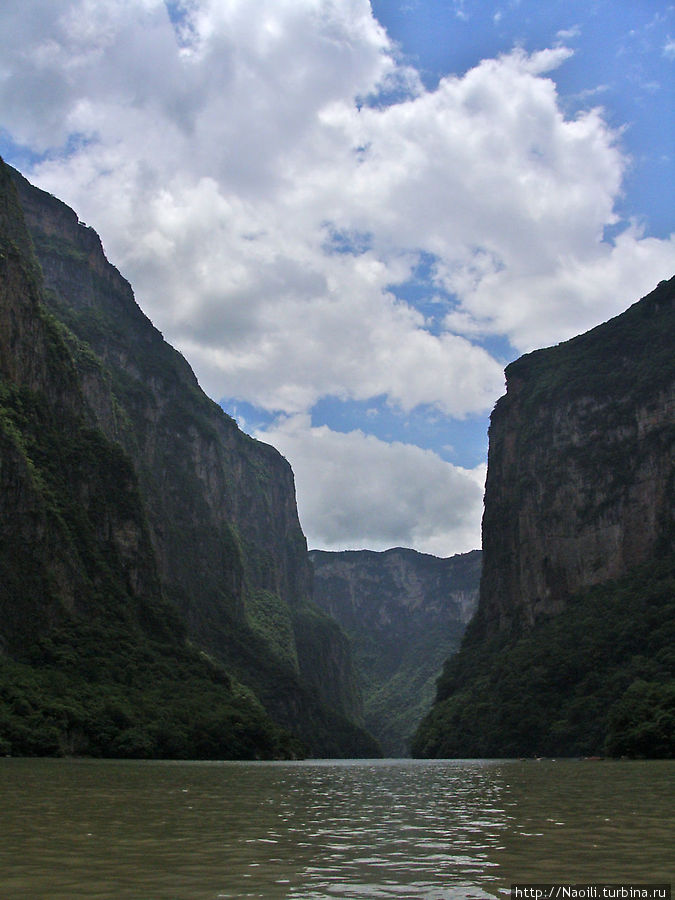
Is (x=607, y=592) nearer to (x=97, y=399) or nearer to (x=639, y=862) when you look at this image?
(x=97, y=399)

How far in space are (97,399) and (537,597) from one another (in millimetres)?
90600

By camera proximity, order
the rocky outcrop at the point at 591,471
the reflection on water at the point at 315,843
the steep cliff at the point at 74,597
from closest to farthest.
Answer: the reflection on water at the point at 315,843, the steep cliff at the point at 74,597, the rocky outcrop at the point at 591,471

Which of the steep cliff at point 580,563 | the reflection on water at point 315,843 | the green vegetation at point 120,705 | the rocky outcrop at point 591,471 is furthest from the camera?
the rocky outcrop at point 591,471

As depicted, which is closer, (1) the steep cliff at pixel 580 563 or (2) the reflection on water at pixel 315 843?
(2) the reflection on water at pixel 315 843

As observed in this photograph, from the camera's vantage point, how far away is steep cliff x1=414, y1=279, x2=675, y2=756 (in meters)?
123

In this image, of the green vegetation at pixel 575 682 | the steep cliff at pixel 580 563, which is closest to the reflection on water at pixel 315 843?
the green vegetation at pixel 575 682

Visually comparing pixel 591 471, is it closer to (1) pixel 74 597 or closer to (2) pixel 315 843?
(1) pixel 74 597

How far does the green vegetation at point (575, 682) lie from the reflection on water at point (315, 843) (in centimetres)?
6121

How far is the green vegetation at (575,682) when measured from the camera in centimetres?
10881

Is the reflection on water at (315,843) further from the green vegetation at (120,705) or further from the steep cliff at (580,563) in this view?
the steep cliff at (580,563)

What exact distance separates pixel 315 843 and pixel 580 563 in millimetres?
153483

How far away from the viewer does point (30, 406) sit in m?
119

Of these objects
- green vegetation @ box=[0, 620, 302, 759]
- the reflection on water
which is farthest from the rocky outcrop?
the reflection on water

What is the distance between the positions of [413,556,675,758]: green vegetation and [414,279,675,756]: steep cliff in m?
0.27
